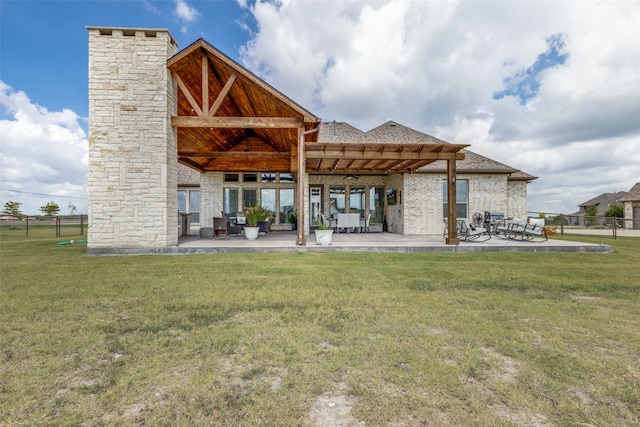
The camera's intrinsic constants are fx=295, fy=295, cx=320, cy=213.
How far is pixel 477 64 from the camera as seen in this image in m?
13.3

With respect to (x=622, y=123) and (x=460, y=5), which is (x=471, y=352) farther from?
(x=622, y=123)

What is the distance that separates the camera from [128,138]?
788cm

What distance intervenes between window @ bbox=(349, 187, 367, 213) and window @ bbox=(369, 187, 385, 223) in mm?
424

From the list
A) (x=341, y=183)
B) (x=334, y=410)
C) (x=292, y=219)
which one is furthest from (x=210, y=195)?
(x=334, y=410)

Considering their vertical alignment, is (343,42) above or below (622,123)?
above

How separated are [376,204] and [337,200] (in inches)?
83.9

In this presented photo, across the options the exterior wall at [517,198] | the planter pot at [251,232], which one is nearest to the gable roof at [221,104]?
the planter pot at [251,232]

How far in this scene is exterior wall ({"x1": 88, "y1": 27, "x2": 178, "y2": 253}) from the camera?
785 cm

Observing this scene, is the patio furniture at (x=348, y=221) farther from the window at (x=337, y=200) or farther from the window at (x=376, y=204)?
the window at (x=376, y=204)

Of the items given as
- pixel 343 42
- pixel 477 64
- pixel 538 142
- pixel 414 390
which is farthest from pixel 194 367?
pixel 538 142

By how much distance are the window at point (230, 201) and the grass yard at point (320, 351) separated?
10912 mm

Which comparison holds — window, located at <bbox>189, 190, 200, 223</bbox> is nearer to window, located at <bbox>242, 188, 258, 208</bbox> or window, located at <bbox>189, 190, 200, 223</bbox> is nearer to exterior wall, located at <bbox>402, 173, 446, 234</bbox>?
window, located at <bbox>242, 188, 258, 208</bbox>

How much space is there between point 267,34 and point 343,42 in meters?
3.31

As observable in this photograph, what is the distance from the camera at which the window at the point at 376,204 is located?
51.6 feet
